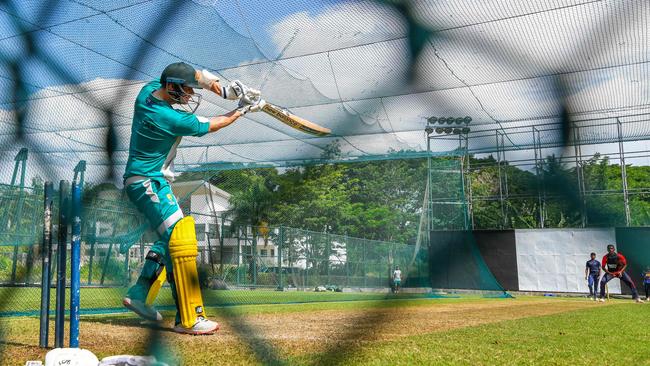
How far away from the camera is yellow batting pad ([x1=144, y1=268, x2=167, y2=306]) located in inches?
83.4

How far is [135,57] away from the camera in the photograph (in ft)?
8.21

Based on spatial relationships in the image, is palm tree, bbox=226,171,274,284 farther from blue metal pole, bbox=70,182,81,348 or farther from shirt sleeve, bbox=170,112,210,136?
blue metal pole, bbox=70,182,81,348

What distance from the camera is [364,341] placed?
1775mm

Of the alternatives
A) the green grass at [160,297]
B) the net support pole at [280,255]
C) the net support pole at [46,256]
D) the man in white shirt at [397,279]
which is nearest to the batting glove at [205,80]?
the net support pole at [280,255]

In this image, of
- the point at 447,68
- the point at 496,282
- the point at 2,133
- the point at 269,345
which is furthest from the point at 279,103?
the point at 496,282

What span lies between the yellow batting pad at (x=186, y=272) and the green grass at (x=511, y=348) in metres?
0.34

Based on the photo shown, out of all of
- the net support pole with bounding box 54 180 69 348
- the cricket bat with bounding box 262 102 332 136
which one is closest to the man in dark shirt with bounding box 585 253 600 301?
the cricket bat with bounding box 262 102 332 136

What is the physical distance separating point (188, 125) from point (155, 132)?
135 mm

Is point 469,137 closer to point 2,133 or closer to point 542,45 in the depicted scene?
point 542,45

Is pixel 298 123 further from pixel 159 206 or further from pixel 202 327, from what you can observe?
pixel 202 327

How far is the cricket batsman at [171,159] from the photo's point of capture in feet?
5.63

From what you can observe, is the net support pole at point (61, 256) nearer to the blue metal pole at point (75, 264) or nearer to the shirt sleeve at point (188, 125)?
the blue metal pole at point (75, 264)

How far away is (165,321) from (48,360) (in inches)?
14.7

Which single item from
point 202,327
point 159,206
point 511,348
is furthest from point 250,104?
point 511,348
